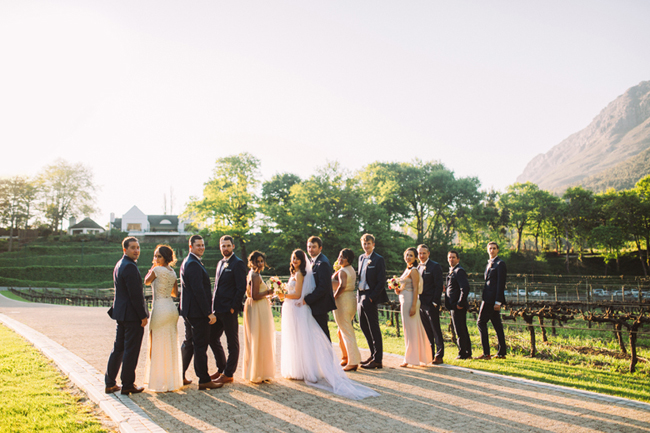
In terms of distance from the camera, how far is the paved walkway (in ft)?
15.4

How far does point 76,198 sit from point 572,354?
280 feet

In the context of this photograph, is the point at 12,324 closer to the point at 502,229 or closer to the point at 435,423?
the point at 435,423

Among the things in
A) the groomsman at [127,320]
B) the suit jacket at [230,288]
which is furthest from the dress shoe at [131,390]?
Answer: the suit jacket at [230,288]

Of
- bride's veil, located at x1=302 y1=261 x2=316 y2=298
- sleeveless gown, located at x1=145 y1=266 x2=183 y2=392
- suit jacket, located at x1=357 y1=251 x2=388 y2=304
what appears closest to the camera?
sleeveless gown, located at x1=145 y1=266 x2=183 y2=392

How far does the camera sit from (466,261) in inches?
2158

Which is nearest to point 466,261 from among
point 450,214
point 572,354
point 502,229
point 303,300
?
point 450,214

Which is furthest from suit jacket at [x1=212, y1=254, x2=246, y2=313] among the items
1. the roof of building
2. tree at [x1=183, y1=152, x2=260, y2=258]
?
the roof of building

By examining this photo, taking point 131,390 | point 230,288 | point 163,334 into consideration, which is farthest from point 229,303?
point 131,390

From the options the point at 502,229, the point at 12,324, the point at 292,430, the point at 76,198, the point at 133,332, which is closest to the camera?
the point at 292,430

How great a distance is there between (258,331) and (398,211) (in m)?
48.2

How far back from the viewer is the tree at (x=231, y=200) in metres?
45.1

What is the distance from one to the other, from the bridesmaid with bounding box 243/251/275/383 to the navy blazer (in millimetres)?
660

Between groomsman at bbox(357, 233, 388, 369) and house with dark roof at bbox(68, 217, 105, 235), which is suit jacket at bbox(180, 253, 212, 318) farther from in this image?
house with dark roof at bbox(68, 217, 105, 235)

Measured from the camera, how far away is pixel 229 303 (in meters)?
6.74
